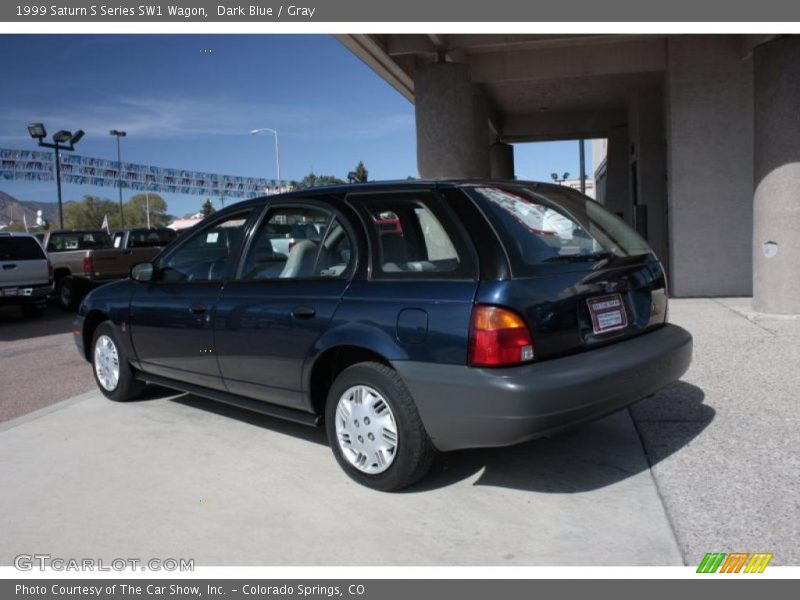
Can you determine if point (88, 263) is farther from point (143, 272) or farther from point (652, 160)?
point (652, 160)

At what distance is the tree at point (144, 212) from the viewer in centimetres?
9919

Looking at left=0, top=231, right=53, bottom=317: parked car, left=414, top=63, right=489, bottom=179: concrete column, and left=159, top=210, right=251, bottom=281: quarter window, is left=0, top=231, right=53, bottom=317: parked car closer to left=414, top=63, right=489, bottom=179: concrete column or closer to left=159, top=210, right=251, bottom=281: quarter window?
left=414, top=63, right=489, bottom=179: concrete column

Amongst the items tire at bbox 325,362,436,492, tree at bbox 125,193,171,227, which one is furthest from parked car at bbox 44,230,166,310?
tree at bbox 125,193,171,227

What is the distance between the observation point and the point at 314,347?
4121 millimetres

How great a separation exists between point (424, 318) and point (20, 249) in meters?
12.5

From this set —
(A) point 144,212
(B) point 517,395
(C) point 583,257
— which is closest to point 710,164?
(C) point 583,257

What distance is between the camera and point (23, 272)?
13.5 m

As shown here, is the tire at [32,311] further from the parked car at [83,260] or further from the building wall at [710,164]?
the building wall at [710,164]

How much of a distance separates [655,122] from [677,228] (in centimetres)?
465

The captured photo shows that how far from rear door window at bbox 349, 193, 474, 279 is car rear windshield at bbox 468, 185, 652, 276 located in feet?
0.79

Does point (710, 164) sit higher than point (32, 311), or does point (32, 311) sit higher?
point (710, 164)

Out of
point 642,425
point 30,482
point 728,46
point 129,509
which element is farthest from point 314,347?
point 728,46

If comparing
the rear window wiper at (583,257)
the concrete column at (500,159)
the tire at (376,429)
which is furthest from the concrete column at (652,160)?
the tire at (376,429)

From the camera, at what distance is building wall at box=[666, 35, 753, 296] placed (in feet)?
35.4
